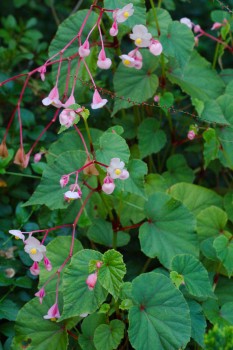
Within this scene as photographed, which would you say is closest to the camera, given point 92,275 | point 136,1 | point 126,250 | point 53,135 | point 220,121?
point 92,275

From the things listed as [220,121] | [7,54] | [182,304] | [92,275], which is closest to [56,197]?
[92,275]

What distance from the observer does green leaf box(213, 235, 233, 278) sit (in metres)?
1.42

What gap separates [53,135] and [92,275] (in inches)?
35.4

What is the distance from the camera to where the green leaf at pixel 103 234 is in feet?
5.25

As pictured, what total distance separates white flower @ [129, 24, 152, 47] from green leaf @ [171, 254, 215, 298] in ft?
1.74

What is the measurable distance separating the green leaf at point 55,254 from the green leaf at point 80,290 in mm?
180

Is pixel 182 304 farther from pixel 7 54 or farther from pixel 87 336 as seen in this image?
pixel 7 54

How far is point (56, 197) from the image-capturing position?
1433 mm

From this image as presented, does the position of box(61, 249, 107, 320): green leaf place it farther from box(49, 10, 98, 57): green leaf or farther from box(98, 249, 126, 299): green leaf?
box(49, 10, 98, 57): green leaf

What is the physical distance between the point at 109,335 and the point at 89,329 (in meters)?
0.07

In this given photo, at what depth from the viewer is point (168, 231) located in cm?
153

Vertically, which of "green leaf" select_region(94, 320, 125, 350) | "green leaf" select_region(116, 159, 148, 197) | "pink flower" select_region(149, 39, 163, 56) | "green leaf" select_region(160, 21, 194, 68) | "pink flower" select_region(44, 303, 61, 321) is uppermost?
"pink flower" select_region(149, 39, 163, 56)

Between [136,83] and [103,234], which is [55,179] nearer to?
[103,234]

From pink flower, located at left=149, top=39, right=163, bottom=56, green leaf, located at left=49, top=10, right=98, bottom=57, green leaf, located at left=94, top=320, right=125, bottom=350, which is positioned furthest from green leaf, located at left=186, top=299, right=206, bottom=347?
green leaf, located at left=49, top=10, right=98, bottom=57
